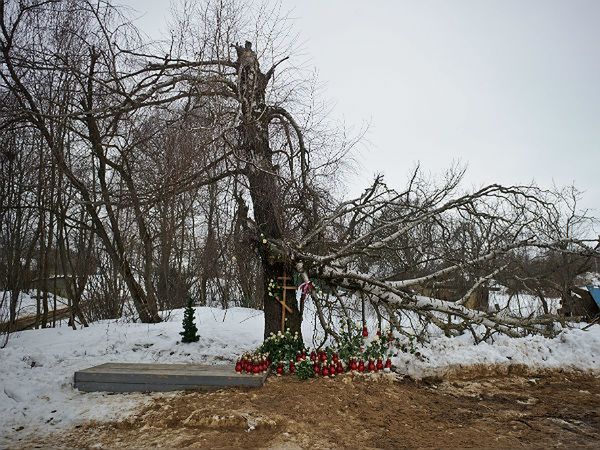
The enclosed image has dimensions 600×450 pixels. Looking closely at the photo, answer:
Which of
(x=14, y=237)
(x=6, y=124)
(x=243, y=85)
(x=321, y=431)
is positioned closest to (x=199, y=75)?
(x=243, y=85)

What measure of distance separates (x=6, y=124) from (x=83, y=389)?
432 cm

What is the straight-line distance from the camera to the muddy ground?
3.98 m

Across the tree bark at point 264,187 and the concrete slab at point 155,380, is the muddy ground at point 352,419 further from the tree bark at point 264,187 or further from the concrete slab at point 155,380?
the tree bark at point 264,187

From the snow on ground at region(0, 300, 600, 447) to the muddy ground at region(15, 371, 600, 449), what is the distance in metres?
0.63

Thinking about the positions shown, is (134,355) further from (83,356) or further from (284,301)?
(284,301)

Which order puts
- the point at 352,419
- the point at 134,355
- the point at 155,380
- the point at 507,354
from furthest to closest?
1. the point at 507,354
2. the point at 134,355
3. the point at 155,380
4. the point at 352,419

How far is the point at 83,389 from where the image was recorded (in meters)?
5.46

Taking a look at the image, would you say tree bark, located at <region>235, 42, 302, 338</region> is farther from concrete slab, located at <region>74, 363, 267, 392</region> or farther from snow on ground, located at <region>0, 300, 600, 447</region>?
concrete slab, located at <region>74, 363, 267, 392</region>

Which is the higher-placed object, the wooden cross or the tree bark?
the tree bark

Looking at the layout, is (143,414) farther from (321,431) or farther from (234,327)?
(234,327)

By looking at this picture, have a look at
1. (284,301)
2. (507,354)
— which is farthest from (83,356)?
(507,354)

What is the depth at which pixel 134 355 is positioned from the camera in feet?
23.1

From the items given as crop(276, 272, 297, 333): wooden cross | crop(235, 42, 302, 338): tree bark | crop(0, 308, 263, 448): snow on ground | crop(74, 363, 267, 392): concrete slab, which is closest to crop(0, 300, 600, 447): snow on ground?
crop(0, 308, 263, 448): snow on ground

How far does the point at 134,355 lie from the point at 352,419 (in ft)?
13.7
